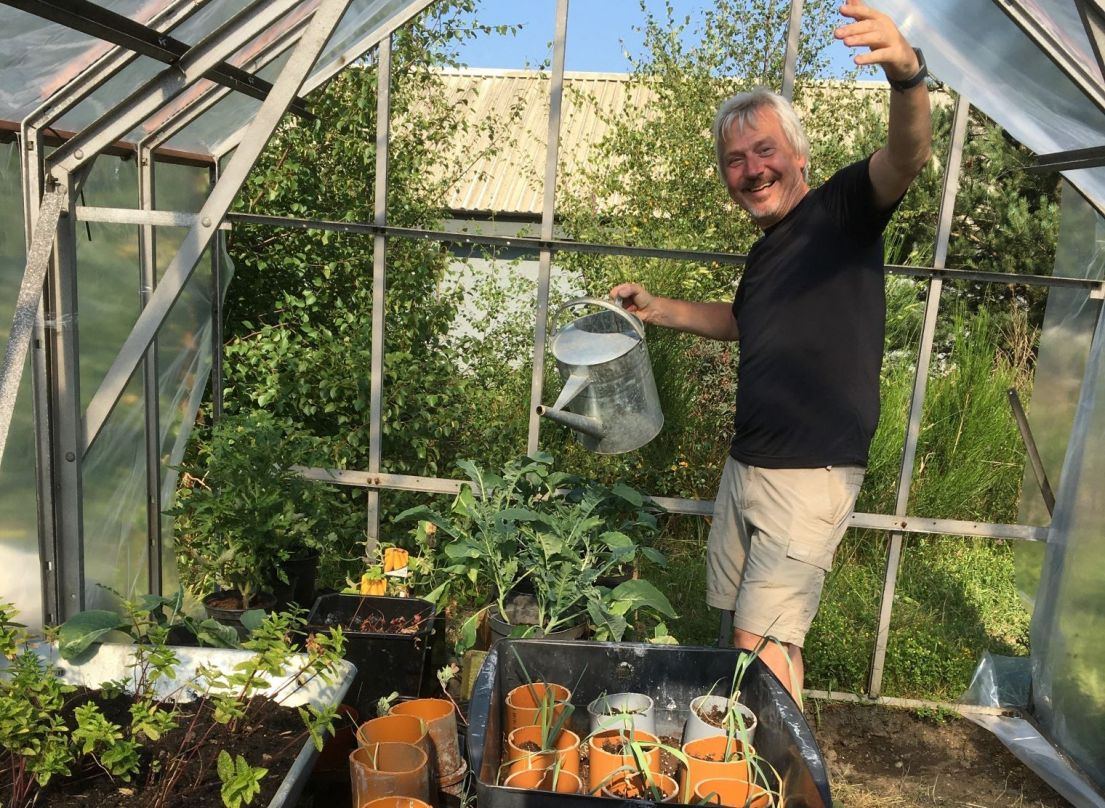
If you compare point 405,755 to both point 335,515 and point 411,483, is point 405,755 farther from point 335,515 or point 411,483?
point 335,515

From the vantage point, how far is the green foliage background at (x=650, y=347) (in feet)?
12.0

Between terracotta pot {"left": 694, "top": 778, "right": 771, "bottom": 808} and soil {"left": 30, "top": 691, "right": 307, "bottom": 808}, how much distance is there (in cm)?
64

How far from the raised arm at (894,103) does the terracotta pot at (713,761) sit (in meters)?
1.03

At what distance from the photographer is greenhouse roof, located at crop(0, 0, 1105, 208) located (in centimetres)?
180

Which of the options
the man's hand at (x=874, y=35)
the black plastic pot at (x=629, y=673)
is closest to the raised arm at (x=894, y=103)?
the man's hand at (x=874, y=35)

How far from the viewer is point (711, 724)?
118cm

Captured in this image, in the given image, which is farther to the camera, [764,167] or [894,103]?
[764,167]

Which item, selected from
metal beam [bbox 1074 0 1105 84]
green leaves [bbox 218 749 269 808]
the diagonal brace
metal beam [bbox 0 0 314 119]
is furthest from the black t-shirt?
the diagonal brace

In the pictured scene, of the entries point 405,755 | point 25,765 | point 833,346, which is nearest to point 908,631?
point 833,346

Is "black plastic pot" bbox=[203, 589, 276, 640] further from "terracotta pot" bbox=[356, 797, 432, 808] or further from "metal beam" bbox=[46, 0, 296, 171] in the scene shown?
"metal beam" bbox=[46, 0, 296, 171]

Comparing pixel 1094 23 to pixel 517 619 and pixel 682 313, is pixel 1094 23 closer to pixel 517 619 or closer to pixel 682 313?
pixel 682 313

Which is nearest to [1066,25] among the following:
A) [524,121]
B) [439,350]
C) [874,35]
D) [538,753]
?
[874,35]

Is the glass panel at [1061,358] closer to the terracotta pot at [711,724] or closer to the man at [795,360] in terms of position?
the man at [795,360]

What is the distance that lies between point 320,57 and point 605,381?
3.91ft
